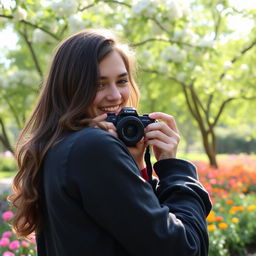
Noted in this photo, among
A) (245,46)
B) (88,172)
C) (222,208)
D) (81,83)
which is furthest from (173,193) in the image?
(245,46)

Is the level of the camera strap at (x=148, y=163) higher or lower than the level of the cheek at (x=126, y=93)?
lower

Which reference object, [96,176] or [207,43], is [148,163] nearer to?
[96,176]

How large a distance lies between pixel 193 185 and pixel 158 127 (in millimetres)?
220

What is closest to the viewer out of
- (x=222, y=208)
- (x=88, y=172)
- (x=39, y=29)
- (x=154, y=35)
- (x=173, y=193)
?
(x=88, y=172)

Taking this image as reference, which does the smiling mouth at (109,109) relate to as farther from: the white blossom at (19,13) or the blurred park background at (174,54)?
the white blossom at (19,13)

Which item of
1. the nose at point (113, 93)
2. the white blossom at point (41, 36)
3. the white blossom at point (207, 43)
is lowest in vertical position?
the white blossom at point (207, 43)

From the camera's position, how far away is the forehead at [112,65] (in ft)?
4.71

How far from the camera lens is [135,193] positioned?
116 centimetres

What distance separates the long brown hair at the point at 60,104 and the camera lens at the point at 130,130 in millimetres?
104

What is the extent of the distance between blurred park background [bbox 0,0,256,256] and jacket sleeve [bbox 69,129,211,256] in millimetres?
1108

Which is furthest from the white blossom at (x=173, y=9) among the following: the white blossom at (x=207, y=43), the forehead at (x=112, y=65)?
the forehead at (x=112, y=65)

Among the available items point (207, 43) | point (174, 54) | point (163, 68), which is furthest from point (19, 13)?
point (163, 68)

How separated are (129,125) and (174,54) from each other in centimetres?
496

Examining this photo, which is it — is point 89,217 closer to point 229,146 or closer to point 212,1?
point 212,1
